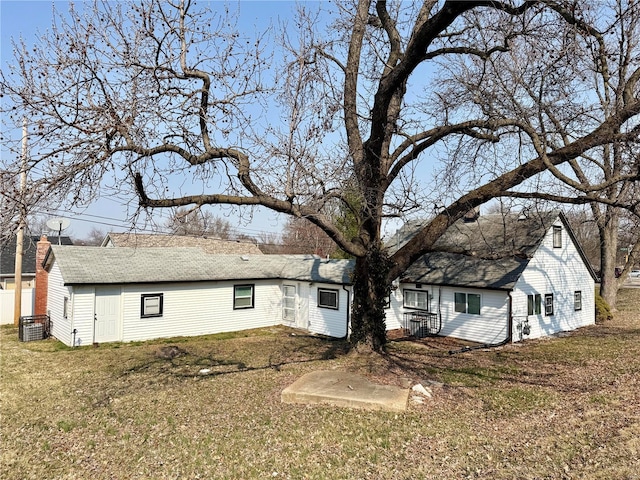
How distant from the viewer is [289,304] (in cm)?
2056

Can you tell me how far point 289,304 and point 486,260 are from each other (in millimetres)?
9162

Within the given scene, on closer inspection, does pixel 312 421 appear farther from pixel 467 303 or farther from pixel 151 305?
pixel 151 305

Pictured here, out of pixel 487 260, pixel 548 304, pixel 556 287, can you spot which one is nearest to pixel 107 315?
pixel 487 260

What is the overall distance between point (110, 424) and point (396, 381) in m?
5.71

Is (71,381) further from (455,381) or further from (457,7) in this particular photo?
(457,7)

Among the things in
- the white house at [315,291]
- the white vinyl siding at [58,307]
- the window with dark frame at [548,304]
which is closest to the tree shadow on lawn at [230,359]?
the white house at [315,291]

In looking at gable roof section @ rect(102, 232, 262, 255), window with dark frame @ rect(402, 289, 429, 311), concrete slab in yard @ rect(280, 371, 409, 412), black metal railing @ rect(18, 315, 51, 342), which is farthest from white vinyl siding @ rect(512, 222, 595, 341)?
gable roof section @ rect(102, 232, 262, 255)

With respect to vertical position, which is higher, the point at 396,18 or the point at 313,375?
the point at 396,18

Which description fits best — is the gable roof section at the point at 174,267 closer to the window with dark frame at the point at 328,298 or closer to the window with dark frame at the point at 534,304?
the window with dark frame at the point at 328,298

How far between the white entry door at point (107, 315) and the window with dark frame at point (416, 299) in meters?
11.8

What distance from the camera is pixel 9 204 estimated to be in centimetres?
610

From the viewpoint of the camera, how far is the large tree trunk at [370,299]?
11.5 m

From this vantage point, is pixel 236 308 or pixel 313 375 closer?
pixel 313 375

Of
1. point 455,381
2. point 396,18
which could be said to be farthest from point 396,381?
point 396,18
